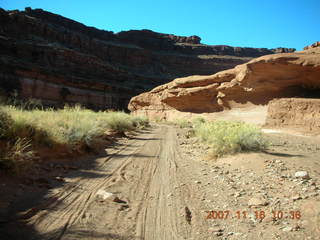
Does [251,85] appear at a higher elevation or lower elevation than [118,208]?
higher

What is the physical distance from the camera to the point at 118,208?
2674 millimetres

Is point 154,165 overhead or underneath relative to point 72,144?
underneath

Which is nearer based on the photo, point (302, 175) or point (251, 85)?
point (302, 175)

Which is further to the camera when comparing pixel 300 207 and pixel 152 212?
pixel 152 212

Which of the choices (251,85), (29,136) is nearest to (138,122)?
(251,85)

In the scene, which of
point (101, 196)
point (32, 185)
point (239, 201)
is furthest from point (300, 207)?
point (32, 185)

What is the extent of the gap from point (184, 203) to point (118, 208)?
35.8 inches

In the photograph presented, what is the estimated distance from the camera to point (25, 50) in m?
42.0

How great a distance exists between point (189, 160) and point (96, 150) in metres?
2.62

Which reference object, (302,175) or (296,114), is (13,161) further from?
(296,114)

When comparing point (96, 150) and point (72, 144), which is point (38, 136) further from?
point (96, 150)
